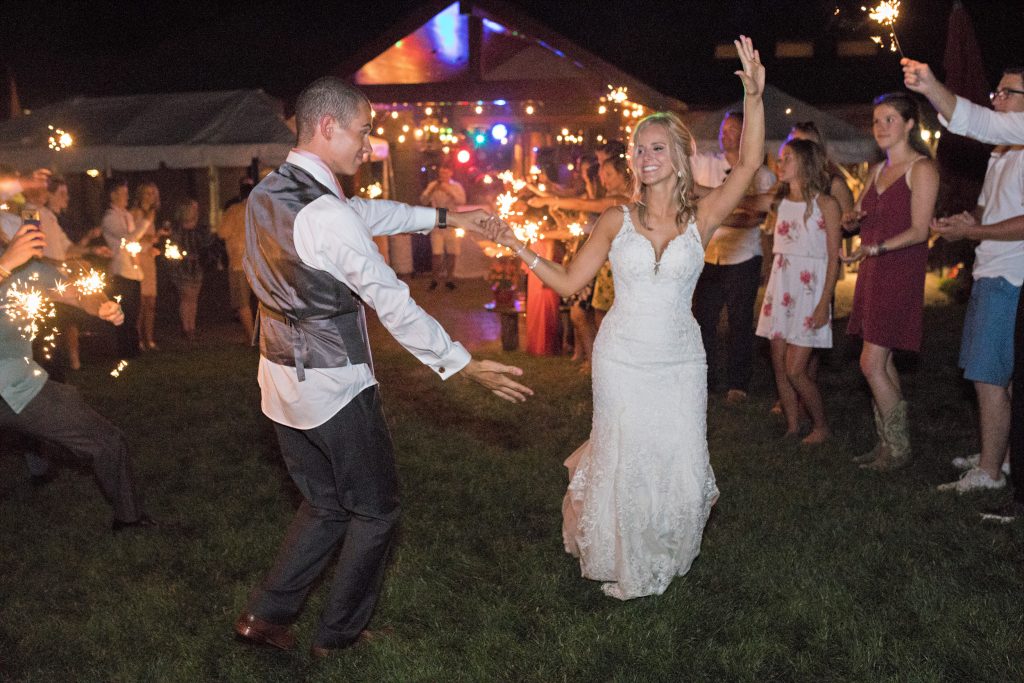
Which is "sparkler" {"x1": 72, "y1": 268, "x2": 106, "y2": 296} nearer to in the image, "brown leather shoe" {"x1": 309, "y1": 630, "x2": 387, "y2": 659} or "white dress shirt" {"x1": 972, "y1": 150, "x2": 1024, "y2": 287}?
"brown leather shoe" {"x1": 309, "y1": 630, "x2": 387, "y2": 659}

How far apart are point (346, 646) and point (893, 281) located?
13.2ft

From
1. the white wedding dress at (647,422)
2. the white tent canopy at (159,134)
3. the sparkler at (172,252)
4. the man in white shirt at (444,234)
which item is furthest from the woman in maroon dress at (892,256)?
the man in white shirt at (444,234)

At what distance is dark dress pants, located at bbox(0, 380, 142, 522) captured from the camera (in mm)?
4852

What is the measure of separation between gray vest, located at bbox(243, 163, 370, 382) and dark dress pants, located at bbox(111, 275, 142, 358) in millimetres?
7502

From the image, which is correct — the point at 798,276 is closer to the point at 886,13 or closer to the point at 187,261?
the point at 886,13

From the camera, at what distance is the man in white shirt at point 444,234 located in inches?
663

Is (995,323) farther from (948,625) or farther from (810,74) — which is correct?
(810,74)

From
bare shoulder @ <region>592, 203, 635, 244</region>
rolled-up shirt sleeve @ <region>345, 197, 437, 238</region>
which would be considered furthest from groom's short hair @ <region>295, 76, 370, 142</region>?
bare shoulder @ <region>592, 203, 635, 244</region>

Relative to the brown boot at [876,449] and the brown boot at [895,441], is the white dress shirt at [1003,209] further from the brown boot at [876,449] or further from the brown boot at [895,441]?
the brown boot at [876,449]

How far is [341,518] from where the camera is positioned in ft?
12.1

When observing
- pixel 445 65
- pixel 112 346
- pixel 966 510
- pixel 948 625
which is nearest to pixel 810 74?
pixel 445 65

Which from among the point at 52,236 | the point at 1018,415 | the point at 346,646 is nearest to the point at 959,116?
the point at 1018,415

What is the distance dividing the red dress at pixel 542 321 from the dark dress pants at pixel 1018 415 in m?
5.45

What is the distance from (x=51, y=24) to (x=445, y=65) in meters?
13.4
